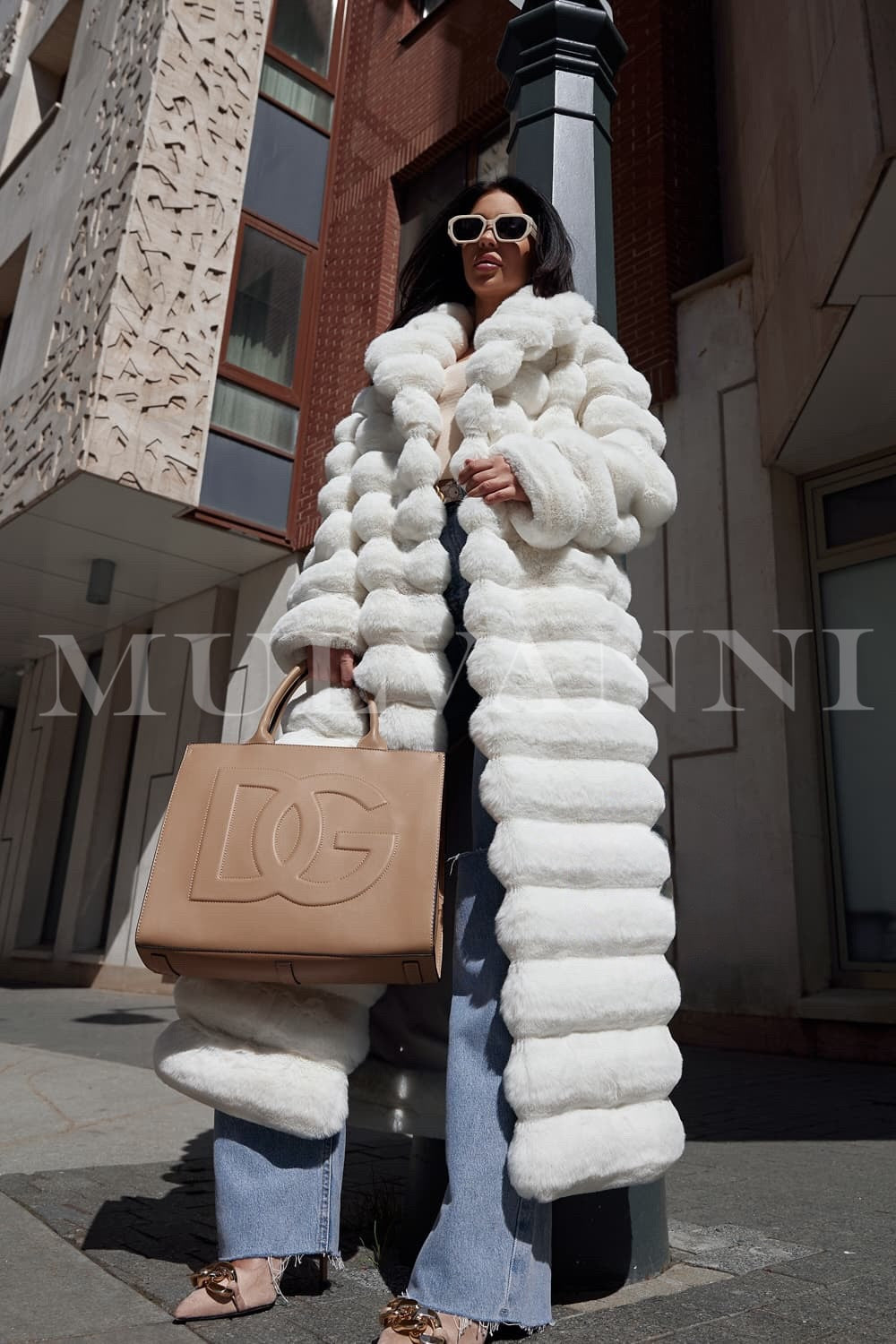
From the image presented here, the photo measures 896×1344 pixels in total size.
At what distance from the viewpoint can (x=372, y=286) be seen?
9633 millimetres

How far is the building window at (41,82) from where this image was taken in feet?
40.1

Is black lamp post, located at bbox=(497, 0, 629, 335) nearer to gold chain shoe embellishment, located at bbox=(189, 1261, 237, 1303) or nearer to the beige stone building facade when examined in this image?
the beige stone building facade

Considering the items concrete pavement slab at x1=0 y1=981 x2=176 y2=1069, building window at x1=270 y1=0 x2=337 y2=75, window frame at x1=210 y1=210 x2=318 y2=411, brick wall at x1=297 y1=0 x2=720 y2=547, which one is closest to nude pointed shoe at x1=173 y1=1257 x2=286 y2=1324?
concrete pavement slab at x1=0 y1=981 x2=176 y2=1069

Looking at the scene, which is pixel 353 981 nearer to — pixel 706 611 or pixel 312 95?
pixel 706 611

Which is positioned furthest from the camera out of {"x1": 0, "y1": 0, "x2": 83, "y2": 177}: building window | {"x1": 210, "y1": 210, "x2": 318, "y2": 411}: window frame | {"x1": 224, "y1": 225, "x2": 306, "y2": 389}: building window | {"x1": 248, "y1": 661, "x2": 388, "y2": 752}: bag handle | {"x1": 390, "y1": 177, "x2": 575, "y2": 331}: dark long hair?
{"x1": 0, "y1": 0, "x2": 83, "y2": 177}: building window

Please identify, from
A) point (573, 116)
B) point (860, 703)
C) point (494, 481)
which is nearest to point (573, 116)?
point (573, 116)

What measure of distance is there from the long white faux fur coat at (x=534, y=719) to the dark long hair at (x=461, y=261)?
0.47ft

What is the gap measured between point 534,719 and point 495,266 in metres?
1.25

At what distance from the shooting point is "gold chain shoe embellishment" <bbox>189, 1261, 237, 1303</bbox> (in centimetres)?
168

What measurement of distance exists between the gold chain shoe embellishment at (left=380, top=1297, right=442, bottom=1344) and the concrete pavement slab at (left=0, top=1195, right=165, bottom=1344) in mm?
411

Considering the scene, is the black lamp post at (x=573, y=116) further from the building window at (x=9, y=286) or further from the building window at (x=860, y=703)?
the building window at (x=9, y=286)

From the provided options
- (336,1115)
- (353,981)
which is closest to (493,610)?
(353,981)

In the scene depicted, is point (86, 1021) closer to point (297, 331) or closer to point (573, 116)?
point (573, 116)

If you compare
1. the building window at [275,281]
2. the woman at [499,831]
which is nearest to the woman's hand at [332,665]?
the woman at [499,831]
